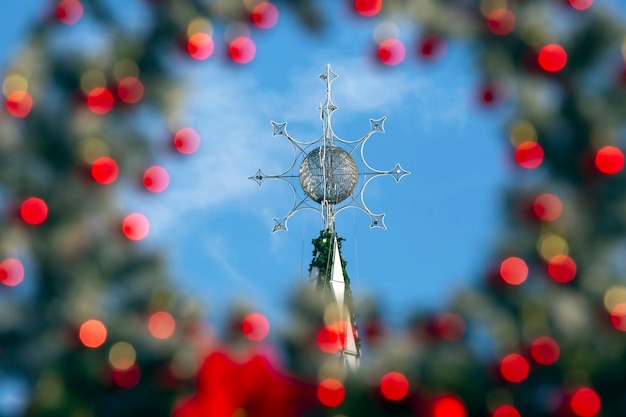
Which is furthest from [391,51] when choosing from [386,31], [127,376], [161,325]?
[127,376]

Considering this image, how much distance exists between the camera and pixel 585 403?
3547 millimetres

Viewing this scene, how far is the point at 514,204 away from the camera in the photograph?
3914mm

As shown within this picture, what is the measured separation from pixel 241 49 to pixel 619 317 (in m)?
2.36

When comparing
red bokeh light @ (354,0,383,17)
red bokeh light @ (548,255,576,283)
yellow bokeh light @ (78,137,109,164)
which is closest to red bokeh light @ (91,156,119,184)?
yellow bokeh light @ (78,137,109,164)

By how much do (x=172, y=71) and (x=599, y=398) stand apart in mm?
2550

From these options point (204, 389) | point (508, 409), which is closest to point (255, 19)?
point (204, 389)

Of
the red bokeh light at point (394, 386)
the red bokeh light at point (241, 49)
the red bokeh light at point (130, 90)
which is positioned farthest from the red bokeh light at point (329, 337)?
the red bokeh light at point (241, 49)

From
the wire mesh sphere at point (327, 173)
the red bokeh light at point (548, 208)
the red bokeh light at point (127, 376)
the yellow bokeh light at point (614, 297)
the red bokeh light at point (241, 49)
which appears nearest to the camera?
the red bokeh light at point (127, 376)

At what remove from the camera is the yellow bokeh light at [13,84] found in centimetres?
387

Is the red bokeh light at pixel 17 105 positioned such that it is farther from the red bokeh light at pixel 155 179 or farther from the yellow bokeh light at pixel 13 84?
the red bokeh light at pixel 155 179

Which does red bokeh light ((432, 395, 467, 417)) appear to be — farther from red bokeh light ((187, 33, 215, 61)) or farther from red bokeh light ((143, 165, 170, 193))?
red bokeh light ((187, 33, 215, 61))

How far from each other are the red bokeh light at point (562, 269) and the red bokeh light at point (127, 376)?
1.95 meters

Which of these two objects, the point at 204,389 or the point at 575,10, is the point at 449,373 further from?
the point at 575,10

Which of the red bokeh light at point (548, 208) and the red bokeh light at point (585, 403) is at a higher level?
the red bokeh light at point (548, 208)
